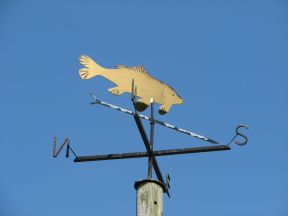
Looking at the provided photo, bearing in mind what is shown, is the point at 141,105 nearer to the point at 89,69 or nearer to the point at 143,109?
the point at 143,109

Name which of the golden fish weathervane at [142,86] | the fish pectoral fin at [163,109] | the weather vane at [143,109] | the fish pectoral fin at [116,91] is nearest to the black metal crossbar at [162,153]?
the weather vane at [143,109]

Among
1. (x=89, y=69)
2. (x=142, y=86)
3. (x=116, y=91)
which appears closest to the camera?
(x=142, y=86)

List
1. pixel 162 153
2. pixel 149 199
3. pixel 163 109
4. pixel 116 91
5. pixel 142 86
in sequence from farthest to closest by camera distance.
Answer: pixel 163 109 → pixel 116 91 → pixel 142 86 → pixel 162 153 → pixel 149 199

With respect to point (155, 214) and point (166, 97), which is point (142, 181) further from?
point (166, 97)

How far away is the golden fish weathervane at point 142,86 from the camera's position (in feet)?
14.4

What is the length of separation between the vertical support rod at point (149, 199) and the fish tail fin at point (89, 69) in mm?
1605

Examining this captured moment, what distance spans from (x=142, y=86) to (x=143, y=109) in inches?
7.9

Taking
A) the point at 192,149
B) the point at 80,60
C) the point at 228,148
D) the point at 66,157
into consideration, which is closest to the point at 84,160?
the point at 66,157

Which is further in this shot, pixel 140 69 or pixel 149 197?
pixel 140 69

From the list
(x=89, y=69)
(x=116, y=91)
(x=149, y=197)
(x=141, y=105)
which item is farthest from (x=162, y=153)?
(x=89, y=69)

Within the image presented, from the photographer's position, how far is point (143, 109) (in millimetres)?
4453

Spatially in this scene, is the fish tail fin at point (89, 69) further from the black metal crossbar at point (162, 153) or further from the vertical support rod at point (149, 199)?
the vertical support rod at point (149, 199)

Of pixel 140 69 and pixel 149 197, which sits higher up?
pixel 140 69

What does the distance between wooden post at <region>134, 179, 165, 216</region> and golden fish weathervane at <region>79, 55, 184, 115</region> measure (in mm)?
959
